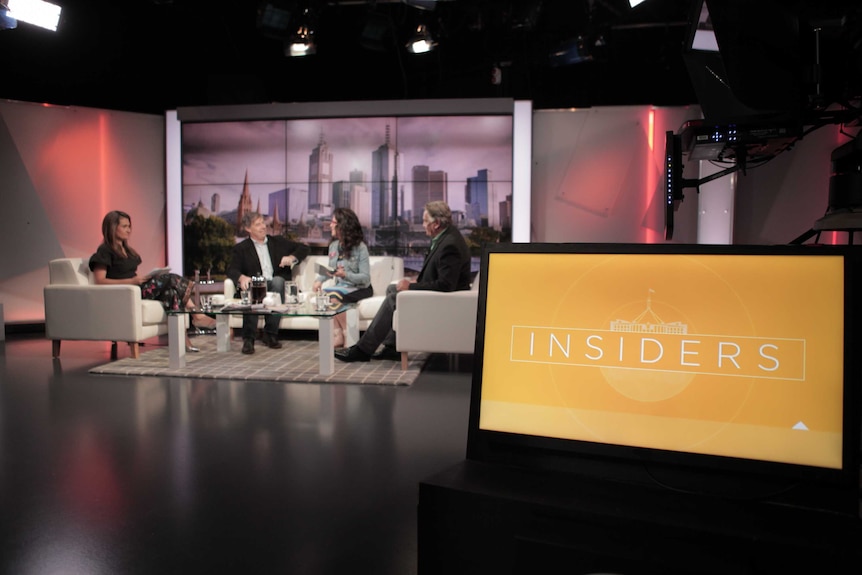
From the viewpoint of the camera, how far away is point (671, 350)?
37.9 inches

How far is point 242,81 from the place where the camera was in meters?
7.14

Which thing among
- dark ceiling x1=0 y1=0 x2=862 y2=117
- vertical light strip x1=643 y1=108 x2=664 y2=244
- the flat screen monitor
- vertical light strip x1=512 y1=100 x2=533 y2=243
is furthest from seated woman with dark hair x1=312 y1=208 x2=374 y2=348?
the flat screen monitor

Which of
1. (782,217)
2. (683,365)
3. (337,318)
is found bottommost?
(337,318)

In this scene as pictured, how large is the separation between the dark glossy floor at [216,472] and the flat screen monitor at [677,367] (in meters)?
0.81

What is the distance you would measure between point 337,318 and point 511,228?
2450 millimetres

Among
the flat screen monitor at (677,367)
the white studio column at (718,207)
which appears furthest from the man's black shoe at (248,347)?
the white studio column at (718,207)

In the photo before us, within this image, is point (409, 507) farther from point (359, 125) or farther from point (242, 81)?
point (242, 81)

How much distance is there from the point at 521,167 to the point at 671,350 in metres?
5.72

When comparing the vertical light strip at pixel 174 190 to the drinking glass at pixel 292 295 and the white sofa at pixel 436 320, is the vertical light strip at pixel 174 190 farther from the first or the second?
the white sofa at pixel 436 320

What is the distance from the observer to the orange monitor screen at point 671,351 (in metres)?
0.89

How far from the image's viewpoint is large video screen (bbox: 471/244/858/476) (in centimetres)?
89

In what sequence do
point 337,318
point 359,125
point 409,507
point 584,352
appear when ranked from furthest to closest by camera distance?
point 359,125 < point 337,318 < point 409,507 < point 584,352

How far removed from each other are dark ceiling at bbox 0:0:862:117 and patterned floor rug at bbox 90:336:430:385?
11.0 feet

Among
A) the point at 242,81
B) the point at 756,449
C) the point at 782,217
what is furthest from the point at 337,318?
the point at 782,217
